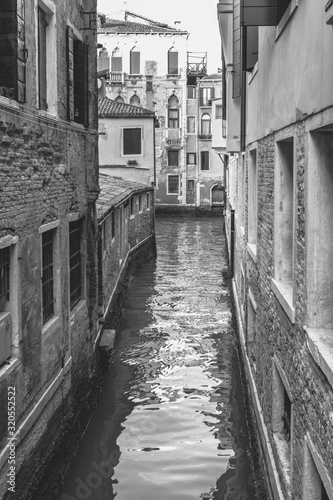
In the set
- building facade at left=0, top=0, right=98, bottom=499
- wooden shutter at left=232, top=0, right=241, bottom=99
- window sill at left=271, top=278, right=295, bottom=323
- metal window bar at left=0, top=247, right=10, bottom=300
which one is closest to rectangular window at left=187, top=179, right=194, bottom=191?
wooden shutter at left=232, top=0, right=241, bottom=99

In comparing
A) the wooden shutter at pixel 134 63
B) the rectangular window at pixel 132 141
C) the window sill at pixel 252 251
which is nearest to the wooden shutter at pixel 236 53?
the window sill at pixel 252 251

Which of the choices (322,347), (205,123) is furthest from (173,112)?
(322,347)

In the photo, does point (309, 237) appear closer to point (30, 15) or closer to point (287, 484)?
point (287, 484)

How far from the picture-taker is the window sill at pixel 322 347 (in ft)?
12.6

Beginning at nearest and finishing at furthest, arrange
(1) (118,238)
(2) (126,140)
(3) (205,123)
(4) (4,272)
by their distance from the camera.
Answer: (4) (4,272) → (1) (118,238) → (2) (126,140) → (3) (205,123)

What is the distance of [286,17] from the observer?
5660 millimetres

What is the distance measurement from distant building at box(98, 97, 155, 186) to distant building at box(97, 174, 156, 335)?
3.04 meters

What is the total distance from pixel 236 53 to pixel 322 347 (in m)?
9.58

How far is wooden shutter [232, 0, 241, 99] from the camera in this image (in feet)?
39.6

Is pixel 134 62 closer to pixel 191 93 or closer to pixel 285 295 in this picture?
pixel 191 93

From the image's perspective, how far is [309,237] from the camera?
14.6 ft

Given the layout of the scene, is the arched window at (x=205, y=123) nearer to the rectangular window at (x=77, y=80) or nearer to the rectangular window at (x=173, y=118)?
the rectangular window at (x=173, y=118)

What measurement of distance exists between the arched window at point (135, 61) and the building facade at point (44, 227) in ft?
112

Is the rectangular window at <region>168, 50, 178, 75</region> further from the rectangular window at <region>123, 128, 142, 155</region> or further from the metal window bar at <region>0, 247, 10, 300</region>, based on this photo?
the metal window bar at <region>0, 247, 10, 300</region>
